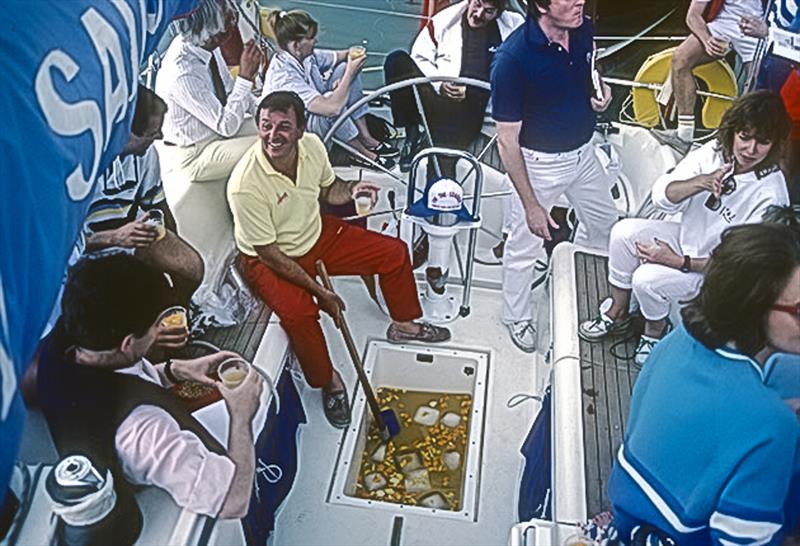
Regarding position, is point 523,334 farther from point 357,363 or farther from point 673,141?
point 673,141

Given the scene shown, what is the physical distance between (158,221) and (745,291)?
5.20ft

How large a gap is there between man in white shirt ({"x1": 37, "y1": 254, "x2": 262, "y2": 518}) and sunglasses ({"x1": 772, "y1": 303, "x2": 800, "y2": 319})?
1.12 m

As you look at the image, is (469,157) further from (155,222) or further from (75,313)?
(75,313)

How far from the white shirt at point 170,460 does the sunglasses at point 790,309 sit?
1.12 metres

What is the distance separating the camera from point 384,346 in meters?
2.95

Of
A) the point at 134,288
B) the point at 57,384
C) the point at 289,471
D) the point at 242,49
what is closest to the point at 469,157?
the point at 242,49

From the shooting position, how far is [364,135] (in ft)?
11.7

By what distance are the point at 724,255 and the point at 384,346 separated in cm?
168

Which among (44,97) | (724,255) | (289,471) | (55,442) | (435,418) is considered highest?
(44,97)

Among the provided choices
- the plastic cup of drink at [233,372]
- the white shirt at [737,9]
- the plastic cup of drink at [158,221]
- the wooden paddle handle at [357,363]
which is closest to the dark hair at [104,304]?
the plastic cup of drink at [233,372]

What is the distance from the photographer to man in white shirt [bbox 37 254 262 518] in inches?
67.6

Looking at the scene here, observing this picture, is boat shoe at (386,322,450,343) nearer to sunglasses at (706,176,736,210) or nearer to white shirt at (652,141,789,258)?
white shirt at (652,141,789,258)

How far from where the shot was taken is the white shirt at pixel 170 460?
1739mm

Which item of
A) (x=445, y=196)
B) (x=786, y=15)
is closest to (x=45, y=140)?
(x=445, y=196)
